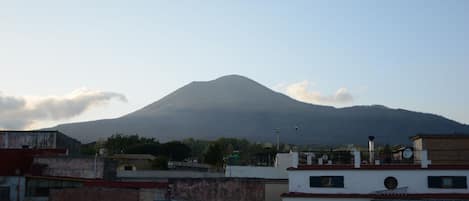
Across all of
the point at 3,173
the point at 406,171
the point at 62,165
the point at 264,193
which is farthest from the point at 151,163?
the point at 406,171

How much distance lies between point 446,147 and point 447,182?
366cm

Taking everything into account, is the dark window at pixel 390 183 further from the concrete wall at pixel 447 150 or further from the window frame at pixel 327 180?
the concrete wall at pixel 447 150

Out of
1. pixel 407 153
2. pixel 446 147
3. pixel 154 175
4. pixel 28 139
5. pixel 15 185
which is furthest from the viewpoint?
pixel 28 139

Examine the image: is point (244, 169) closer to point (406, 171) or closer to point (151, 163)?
point (406, 171)

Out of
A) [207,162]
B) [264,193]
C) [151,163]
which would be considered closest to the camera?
[264,193]

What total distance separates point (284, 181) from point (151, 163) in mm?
36216

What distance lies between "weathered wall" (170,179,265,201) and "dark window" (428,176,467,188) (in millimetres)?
9784

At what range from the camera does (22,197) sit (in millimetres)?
39375

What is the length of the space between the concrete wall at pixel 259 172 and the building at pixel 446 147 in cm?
1005

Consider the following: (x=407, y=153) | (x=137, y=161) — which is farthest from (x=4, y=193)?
(x=137, y=161)

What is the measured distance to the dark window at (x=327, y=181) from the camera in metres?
35.2

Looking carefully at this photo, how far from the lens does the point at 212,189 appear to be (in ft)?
115

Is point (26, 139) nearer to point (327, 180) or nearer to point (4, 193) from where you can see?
point (4, 193)

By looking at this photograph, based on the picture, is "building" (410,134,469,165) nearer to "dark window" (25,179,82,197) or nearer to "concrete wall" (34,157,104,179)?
"dark window" (25,179,82,197)
